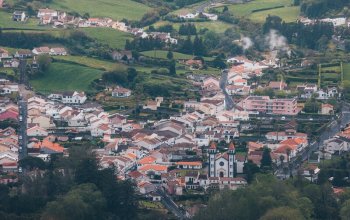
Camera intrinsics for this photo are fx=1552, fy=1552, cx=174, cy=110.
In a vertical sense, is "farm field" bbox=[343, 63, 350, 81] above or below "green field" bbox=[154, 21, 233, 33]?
below

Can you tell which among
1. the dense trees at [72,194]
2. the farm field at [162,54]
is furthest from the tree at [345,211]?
the farm field at [162,54]

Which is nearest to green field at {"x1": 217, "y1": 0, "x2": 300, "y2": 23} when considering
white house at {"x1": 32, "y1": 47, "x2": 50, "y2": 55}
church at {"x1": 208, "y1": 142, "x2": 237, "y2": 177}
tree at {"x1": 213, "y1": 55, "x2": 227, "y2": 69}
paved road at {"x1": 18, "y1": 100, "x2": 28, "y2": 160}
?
tree at {"x1": 213, "y1": 55, "x2": 227, "y2": 69}

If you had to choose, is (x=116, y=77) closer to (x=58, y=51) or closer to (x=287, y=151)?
(x=58, y=51)

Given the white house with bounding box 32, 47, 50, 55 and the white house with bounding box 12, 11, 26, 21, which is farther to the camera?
the white house with bounding box 12, 11, 26, 21

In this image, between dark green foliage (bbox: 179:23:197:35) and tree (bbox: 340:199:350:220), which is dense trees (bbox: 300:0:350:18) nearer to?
dark green foliage (bbox: 179:23:197:35)

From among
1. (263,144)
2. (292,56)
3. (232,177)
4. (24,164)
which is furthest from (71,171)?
(292,56)

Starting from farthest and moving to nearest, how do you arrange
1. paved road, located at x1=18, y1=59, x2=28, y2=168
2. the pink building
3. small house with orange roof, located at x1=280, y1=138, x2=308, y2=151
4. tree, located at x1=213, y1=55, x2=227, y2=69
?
tree, located at x1=213, y1=55, x2=227, y2=69
the pink building
small house with orange roof, located at x1=280, y1=138, x2=308, y2=151
paved road, located at x1=18, y1=59, x2=28, y2=168
